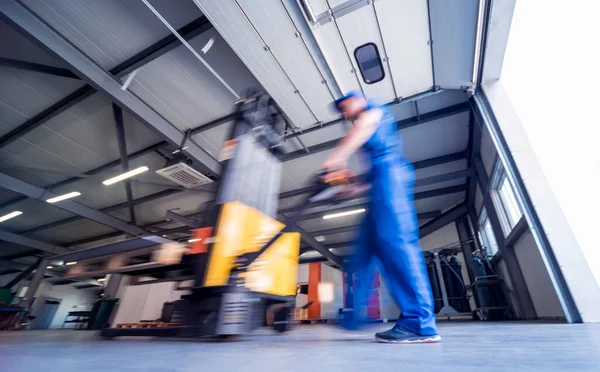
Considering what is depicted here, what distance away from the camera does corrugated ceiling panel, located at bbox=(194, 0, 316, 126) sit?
2906mm

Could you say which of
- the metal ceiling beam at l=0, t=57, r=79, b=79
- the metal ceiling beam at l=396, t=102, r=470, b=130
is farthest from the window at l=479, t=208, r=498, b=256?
the metal ceiling beam at l=0, t=57, r=79, b=79

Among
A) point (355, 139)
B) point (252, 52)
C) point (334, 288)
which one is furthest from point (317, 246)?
point (355, 139)

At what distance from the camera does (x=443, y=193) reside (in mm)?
7574

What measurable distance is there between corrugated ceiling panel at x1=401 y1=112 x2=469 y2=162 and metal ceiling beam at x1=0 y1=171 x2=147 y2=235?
881cm

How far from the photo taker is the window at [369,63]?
130 inches

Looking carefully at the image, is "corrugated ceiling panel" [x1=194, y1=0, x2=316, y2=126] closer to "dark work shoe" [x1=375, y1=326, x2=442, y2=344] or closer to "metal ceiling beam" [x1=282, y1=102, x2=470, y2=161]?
"metal ceiling beam" [x1=282, y1=102, x2=470, y2=161]

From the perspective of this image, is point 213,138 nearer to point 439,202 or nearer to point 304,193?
point 304,193

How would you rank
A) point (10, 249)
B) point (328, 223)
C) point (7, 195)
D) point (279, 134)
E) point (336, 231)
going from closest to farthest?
point (279, 134) → point (7, 195) → point (328, 223) → point (336, 231) → point (10, 249)

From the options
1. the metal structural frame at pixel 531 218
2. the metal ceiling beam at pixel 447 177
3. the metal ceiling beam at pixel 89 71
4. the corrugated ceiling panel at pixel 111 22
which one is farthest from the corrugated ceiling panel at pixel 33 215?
the metal structural frame at pixel 531 218

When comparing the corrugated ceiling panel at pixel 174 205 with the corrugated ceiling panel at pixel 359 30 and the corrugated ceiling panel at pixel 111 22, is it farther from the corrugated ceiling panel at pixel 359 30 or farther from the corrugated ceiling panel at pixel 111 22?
the corrugated ceiling panel at pixel 359 30

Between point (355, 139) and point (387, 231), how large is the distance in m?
0.59

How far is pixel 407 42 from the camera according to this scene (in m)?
3.21

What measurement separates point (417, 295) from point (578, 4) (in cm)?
401

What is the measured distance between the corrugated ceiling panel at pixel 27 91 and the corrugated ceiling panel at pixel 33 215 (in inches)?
184
